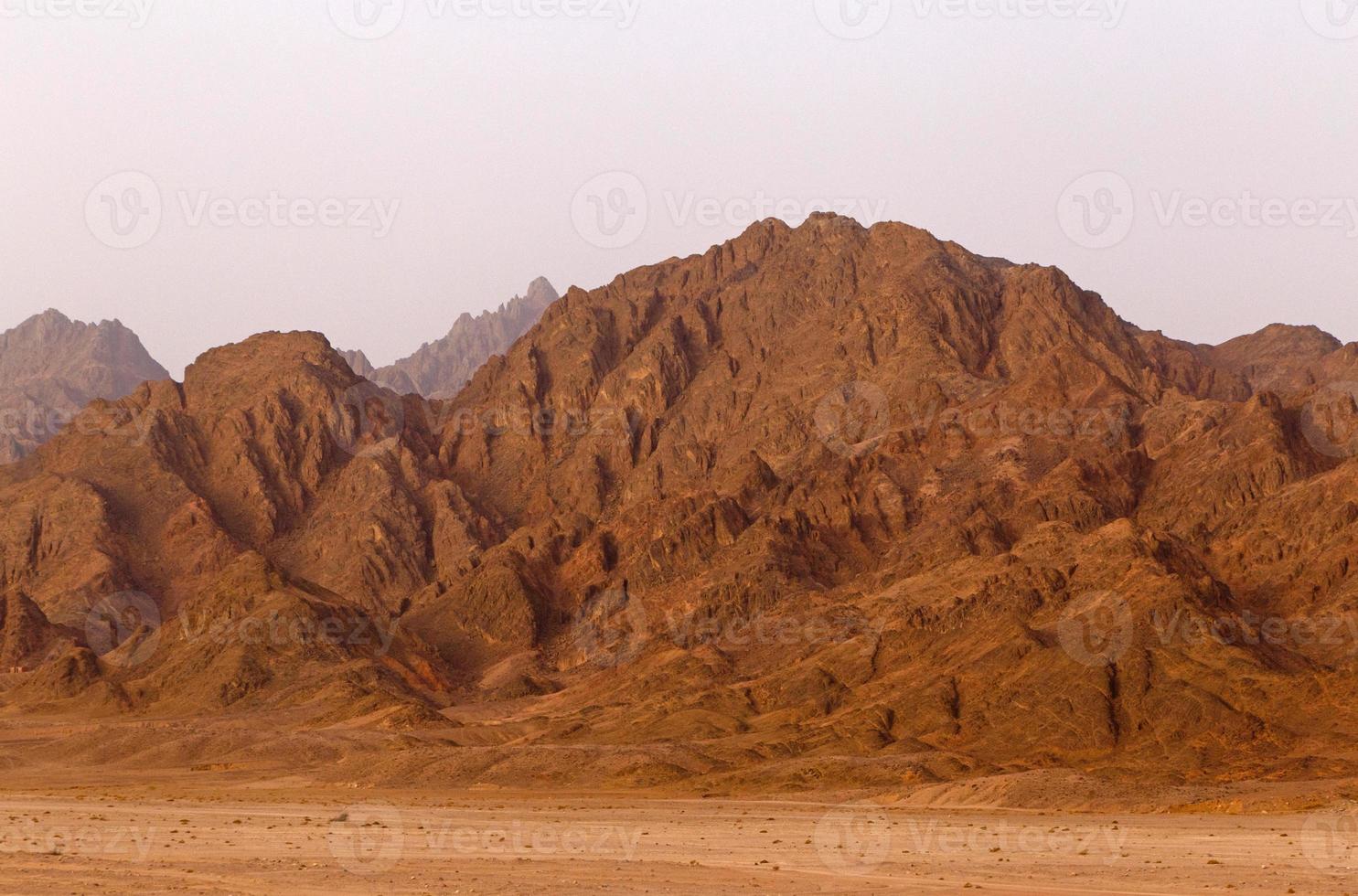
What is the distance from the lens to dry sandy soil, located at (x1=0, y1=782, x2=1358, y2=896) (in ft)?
186

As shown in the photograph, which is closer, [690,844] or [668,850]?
[668,850]

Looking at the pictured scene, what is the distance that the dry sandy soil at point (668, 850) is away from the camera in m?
56.8

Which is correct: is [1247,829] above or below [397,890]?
below

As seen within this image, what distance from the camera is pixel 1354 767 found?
10281cm

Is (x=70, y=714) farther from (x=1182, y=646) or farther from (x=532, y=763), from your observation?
(x=1182, y=646)

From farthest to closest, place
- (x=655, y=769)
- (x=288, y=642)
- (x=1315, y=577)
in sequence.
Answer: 1. (x=288, y=642)
2. (x=1315, y=577)
3. (x=655, y=769)

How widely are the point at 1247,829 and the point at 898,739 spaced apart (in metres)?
55.7

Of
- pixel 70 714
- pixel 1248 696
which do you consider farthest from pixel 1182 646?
pixel 70 714

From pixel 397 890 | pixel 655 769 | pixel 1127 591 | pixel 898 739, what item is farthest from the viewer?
pixel 1127 591

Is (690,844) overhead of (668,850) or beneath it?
beneath

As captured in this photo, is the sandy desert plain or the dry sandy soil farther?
the sandy desert plain

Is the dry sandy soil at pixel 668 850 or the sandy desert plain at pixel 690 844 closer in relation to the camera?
the dry sandy soil at pixel 668 850

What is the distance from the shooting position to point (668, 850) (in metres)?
69.5

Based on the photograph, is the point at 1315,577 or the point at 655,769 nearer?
the point at 655,769
